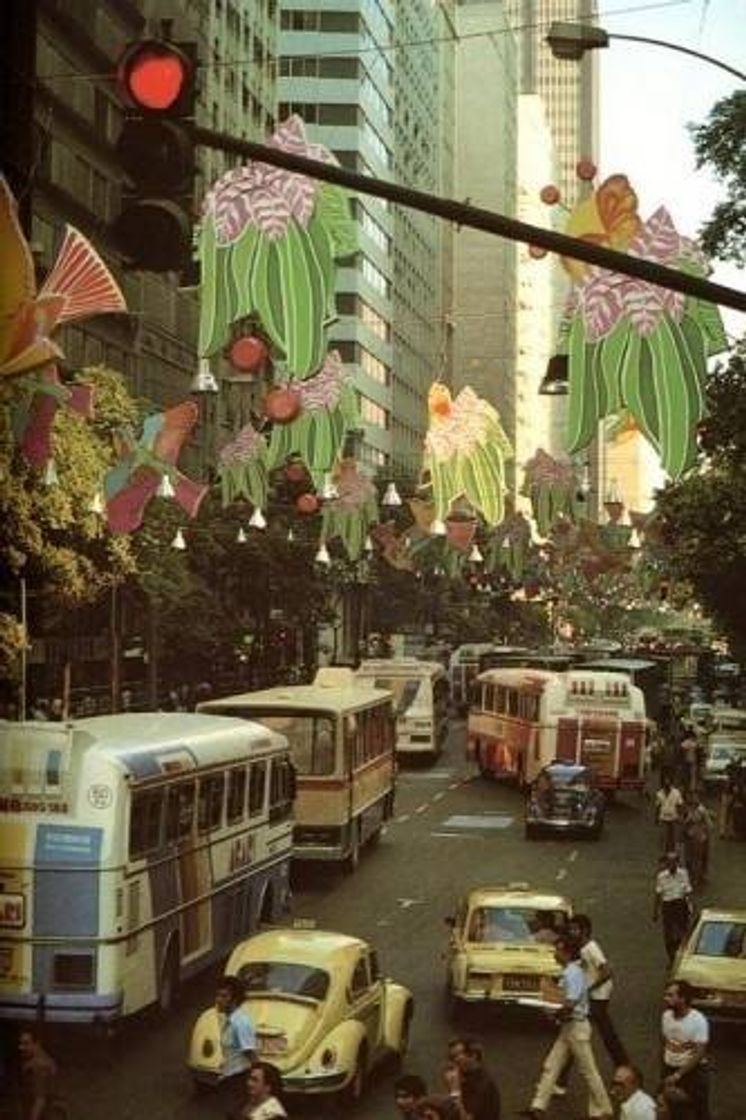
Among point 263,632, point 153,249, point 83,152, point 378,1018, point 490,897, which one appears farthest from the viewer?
point 263,632

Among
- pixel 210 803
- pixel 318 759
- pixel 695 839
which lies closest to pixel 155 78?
pixel 210 803

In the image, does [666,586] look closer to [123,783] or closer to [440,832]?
[440,832]

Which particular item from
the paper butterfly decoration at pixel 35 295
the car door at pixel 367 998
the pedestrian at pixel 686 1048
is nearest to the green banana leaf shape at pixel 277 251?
the paper butterfly decoration at pixel 35 295

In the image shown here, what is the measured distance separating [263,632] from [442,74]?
91.6 meters

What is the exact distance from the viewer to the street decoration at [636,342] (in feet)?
71.2

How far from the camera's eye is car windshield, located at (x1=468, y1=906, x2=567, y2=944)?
21.5m

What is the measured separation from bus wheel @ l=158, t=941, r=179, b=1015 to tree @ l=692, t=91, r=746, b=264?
24.2 metres

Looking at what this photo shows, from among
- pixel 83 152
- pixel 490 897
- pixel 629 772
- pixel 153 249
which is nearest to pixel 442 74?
pixel 83 152

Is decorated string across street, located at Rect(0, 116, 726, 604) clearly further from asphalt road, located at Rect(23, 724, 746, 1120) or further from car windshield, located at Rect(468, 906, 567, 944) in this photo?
asphalt road, located at Rect(23, 724, 746, 1120)

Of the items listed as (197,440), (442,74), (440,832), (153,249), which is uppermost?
(442,74)

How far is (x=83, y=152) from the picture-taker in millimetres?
68375

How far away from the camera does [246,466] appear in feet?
117

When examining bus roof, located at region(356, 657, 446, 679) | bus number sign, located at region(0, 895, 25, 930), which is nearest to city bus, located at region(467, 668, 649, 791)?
bus roof, located at region(356, 657, 446, 679)

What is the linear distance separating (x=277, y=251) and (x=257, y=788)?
7.87 m
